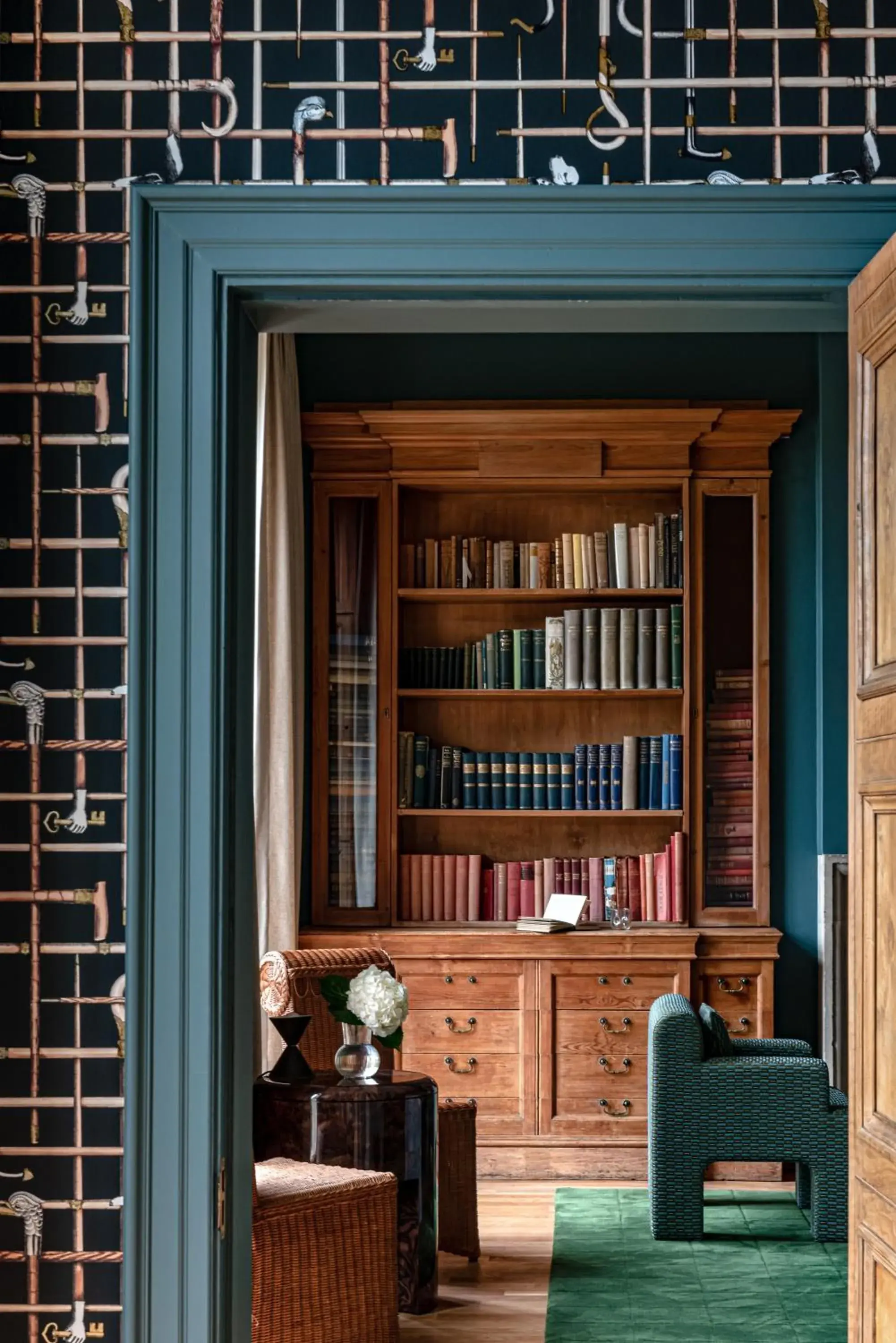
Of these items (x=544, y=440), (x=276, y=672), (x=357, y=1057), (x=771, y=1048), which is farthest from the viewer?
(x=544, y=440)

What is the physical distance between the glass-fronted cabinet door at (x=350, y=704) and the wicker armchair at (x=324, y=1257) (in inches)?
89.9

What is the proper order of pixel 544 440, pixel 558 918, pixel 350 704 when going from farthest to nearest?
1. pixel 350 704
2. pixel 544 440
3. pixel 558 918

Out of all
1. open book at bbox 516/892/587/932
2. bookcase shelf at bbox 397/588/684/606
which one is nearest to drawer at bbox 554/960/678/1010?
open book at bbox 516/892/587/932

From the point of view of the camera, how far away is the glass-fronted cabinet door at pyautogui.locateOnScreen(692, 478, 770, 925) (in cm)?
621

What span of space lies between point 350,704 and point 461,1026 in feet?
4.47

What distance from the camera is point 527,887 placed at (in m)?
6.30

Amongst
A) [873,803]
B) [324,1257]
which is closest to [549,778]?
[324,1257]

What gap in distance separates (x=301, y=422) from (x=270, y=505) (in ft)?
Answer: 2.40

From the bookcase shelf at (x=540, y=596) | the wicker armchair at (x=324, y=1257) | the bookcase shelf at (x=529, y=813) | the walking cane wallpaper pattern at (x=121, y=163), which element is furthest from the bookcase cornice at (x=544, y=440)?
the walking cane wallpaper pattern at (x=121, y=163)

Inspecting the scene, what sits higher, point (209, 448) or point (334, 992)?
point (209, 448)

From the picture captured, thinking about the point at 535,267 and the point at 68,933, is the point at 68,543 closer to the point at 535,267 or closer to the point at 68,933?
the point at 68,933

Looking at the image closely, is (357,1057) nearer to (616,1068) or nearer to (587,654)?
(616,1068)

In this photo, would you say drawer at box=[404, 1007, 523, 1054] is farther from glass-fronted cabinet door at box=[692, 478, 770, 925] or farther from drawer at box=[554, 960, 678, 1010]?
glass-fronted cabinet door at box=[692, 478, 770, 925]

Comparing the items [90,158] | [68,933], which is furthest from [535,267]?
[68,933]
